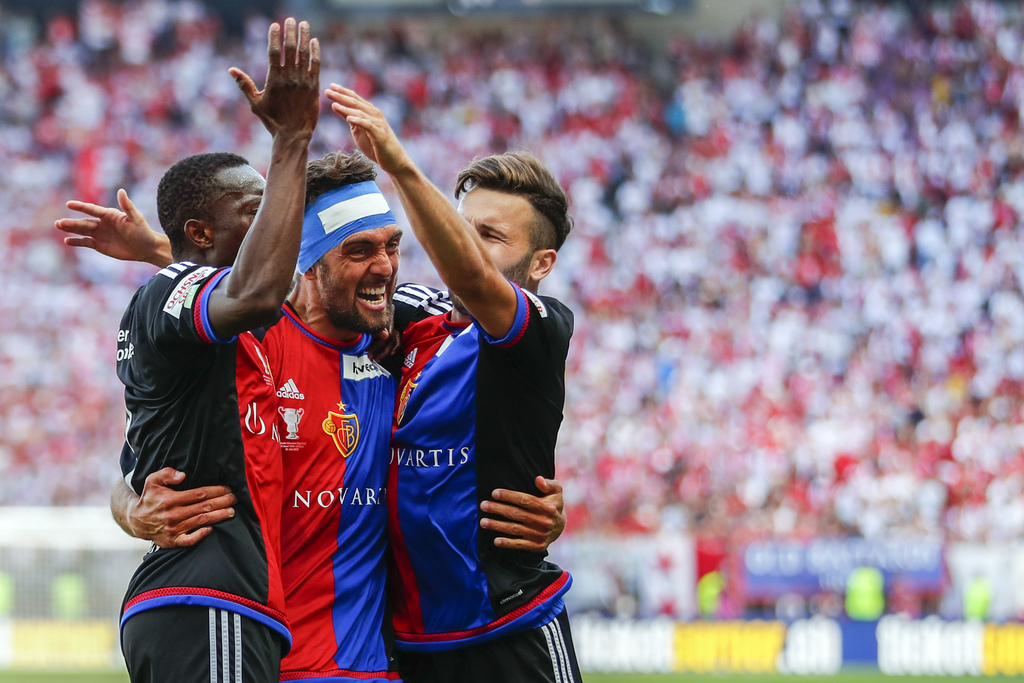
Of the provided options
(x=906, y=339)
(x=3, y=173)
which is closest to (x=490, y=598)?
(x=906, y=339)

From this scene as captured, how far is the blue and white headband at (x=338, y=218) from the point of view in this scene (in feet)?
13.5

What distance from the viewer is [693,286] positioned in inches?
808

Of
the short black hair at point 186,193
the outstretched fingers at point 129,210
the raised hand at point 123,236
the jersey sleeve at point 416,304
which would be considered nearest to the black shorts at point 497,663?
the jersey sleeve at point 416,304

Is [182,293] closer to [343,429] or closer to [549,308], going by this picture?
[343,429]

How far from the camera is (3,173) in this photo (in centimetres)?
2236

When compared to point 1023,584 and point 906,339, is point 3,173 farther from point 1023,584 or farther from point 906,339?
point 1023,584

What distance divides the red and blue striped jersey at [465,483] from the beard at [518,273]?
0.17 metres

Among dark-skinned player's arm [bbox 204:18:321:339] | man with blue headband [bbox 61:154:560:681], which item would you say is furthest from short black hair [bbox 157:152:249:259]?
dark-skinned player's arm [bbox 204:18:321:339]

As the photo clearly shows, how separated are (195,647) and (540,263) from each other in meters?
1.83

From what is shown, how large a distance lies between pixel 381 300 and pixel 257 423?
71 centimetres

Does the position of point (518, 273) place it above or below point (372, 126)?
below

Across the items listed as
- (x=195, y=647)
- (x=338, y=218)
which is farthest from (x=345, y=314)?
(x=195, y=647)

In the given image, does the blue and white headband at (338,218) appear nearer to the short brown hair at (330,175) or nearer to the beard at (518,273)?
the short brown hair at (330,175)

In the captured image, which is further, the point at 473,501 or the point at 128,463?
the point at 473,501
